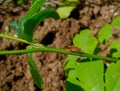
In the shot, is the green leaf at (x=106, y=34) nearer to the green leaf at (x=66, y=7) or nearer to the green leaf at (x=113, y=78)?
the green leaf at (x=113, y=78)

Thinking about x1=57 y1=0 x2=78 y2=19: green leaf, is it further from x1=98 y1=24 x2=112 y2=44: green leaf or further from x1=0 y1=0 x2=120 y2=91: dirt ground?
x1=98 y1=24 x2=112 y2=44: green leaf

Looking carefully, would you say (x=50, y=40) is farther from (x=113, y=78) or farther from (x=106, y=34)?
(x=113, y=78)

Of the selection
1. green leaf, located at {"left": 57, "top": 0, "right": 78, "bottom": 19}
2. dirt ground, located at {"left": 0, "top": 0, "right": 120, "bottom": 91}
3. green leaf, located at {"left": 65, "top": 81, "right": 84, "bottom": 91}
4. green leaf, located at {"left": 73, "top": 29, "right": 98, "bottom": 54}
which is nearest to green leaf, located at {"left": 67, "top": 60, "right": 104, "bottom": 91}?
green leaf, located at {"left": 65, "top": 81, "right": 84, "bottom": 91}

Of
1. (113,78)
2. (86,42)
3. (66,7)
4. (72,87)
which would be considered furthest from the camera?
(66,7)

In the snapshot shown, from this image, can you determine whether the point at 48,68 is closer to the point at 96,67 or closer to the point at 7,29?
the point at 7,29

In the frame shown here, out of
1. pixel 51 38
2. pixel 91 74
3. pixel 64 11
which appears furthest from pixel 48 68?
pixel 91 74

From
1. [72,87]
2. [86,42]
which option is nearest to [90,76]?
[72,87]
